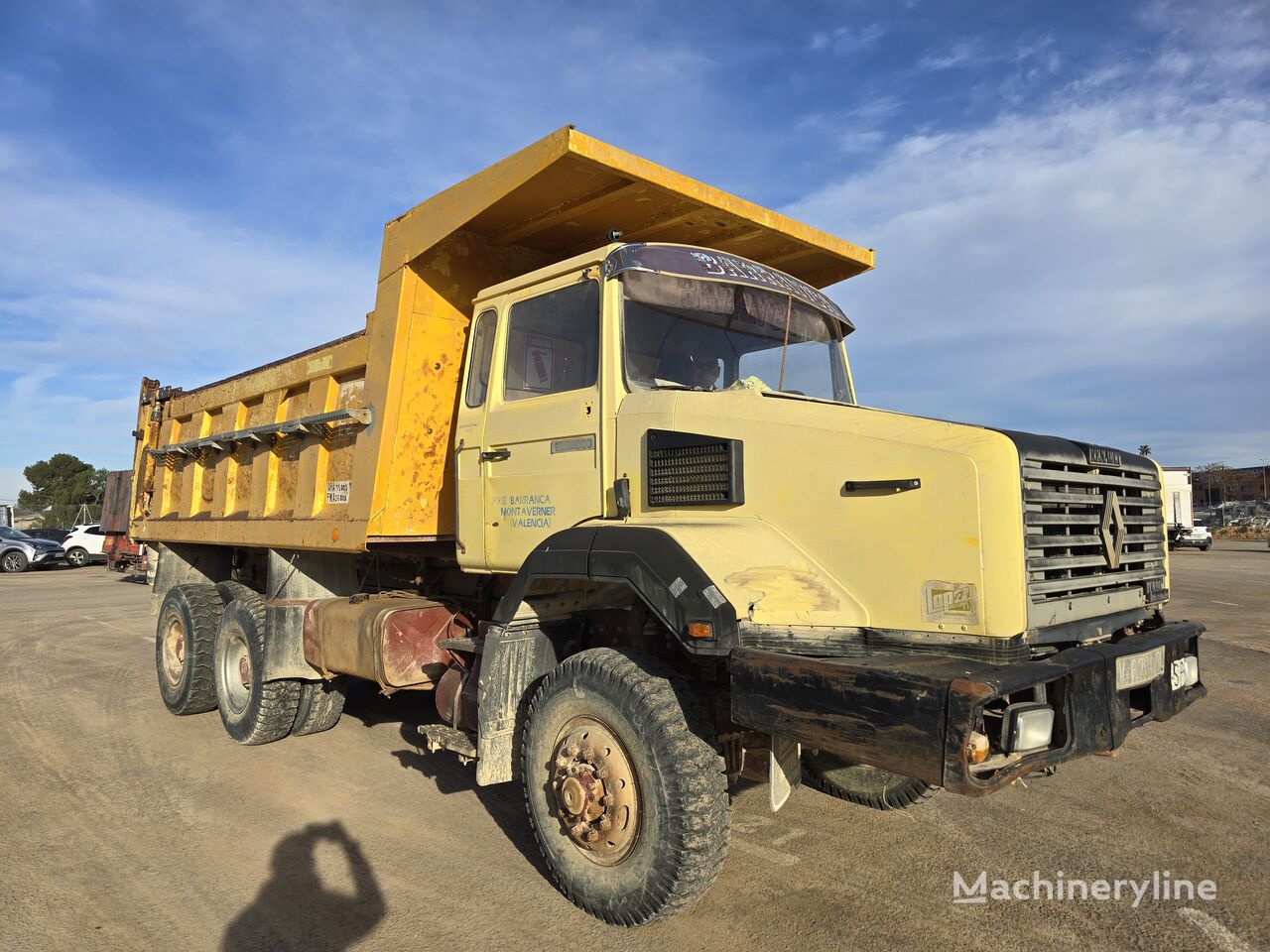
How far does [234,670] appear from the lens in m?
6.46

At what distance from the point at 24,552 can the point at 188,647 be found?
24.8 m

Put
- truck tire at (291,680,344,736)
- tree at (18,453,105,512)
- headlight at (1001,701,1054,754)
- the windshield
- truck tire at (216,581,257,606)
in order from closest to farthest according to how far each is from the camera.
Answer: headlight at (1001,701,1054,754) < the windshield < truck tire at (291,680,344,736) < truck tire at (216,581,257,606) < tree at (18,453,105,512)

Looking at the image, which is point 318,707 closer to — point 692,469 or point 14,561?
point 692,469

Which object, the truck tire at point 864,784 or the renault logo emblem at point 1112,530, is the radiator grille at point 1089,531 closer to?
the renault logo emblem at point 1112,530

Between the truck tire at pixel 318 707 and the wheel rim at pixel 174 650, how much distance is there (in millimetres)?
1544

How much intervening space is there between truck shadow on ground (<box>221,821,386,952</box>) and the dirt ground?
12mm

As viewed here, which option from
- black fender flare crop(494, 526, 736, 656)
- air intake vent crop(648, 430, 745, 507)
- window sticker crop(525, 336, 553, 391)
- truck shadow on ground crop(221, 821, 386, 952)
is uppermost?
window sticker crop(525, 336, 553, 391)

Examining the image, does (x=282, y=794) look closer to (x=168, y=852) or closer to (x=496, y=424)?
(x=168, y=852)

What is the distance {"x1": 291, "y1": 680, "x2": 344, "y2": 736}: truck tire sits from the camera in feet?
20.3

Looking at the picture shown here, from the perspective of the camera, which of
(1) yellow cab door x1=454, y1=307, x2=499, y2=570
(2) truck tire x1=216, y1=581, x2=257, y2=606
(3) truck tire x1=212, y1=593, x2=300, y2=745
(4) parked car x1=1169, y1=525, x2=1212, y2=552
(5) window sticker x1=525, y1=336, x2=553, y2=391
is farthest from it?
(4) parked car x1=1169, y1=525, x2=1212, y2=552

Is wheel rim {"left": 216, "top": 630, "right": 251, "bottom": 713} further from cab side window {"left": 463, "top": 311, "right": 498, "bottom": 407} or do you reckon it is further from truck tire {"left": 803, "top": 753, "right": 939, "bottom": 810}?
truck tire {"left": 803, "top": 753, "right": 939, "bottom": 810}

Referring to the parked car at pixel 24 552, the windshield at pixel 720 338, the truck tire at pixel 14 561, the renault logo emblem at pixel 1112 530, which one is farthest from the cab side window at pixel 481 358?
the truck tire at pixel 14 561

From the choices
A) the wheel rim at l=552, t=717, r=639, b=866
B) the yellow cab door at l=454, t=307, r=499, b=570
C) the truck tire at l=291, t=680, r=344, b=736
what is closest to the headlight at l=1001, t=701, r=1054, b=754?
the wheel rim at l=552, t=717, r=639, b=866

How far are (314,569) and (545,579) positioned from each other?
3001mm
